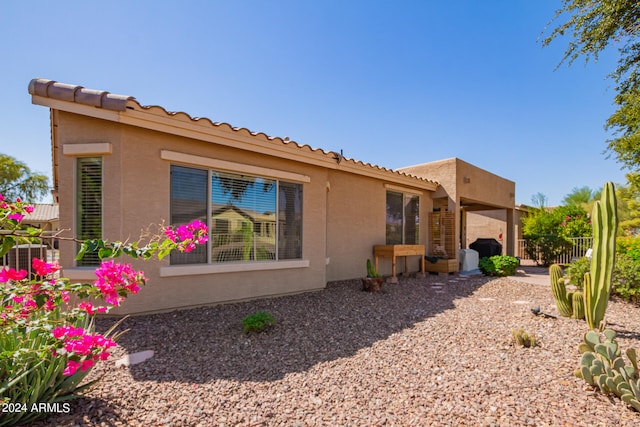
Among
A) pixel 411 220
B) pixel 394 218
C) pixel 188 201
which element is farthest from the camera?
pixel 411 220

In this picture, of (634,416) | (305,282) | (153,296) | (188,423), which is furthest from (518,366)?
(153,296)

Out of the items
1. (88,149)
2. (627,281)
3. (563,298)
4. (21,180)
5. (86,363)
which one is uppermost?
(21,180)

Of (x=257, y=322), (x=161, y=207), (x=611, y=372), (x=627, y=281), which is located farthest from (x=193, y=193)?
(x=627, y=281)

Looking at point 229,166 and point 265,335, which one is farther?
point 229,166

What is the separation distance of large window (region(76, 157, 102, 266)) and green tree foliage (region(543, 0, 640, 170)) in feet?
35.9

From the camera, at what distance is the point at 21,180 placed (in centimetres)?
3991

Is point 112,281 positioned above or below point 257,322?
above

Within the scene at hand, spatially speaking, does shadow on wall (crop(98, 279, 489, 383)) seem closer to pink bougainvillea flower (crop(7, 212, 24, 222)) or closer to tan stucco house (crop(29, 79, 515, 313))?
tan stucco house (crop(29, 79, 515, 313))

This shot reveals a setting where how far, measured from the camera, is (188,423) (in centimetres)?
280

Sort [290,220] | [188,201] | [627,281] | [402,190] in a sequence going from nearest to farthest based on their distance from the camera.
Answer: [188,201] → [627,281] → [290,220] → [402,190]

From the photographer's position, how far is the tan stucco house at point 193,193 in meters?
5.49

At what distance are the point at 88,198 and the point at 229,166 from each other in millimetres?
2631

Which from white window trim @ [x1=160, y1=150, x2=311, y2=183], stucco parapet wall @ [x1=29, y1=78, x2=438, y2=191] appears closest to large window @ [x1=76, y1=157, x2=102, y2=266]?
stucco parapet wall @ [x1=29, y1=78, x2=438, y2=191]

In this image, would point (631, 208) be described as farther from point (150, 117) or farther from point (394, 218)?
point (150, 117)
